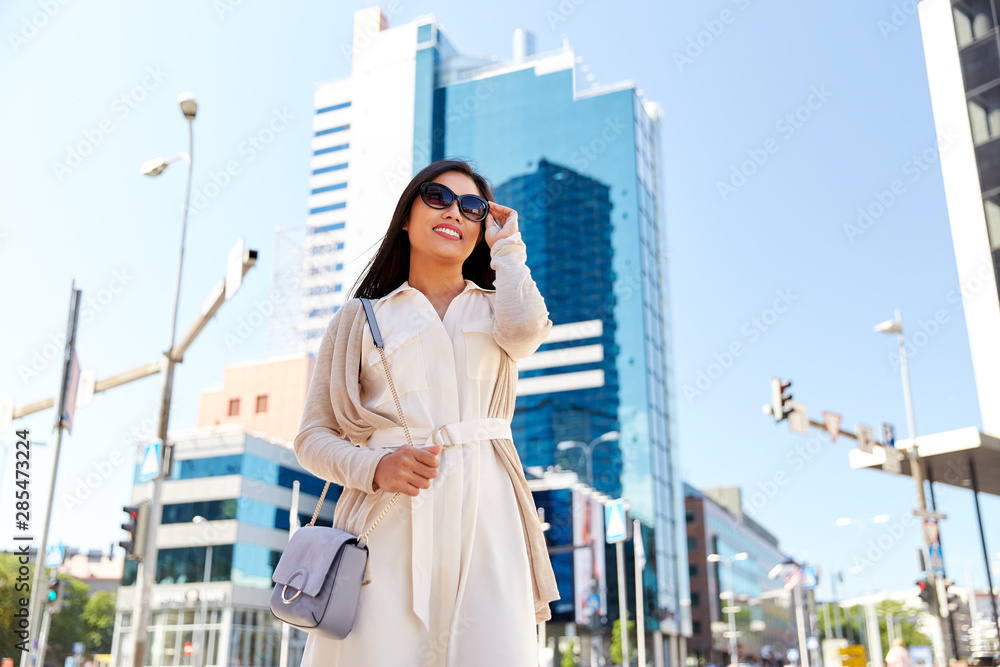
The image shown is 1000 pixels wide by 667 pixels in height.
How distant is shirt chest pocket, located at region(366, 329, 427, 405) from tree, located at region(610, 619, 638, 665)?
60.0 metres

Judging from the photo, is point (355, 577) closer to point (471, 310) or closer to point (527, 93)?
point (471, 310)

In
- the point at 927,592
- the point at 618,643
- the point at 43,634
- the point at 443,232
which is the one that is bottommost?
the point at 618,643

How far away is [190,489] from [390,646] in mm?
50856

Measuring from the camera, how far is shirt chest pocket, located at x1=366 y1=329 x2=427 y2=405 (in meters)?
2.24

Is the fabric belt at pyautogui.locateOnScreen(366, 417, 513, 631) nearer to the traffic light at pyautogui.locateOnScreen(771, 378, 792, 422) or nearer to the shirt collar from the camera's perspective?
the shirt collar

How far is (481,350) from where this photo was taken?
229cm

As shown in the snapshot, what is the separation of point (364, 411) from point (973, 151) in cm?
2486

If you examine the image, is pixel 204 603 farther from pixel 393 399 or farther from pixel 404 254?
pixel 393 399

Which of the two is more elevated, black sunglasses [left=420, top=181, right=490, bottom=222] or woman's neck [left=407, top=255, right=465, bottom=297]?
black sunglasses [left=420, top=181, right=490, bottom=222]

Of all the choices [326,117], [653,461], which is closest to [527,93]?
[326,117]

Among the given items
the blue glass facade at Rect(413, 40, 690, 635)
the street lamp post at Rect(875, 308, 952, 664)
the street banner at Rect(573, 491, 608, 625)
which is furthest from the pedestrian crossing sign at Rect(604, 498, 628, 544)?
the blue glass facade at Rect(413, 40, 690, 635)

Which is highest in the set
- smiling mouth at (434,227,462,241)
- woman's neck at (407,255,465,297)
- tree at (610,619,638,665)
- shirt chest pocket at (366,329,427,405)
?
smiling mouth at (434,227,462,241)

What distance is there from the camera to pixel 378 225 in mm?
76875

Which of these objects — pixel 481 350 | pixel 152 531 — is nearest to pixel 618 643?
pixel 152 531
